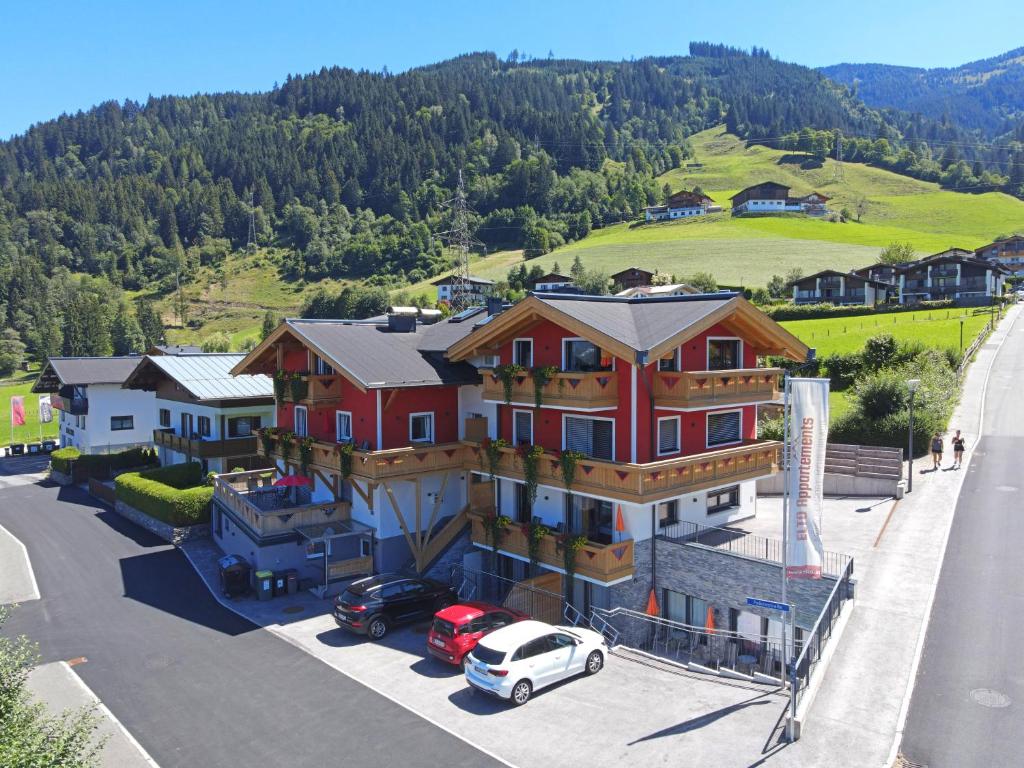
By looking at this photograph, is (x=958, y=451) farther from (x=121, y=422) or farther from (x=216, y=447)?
(x=121, y=422)

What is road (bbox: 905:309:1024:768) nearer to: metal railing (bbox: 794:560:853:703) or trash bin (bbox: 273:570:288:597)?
metal railing (bbox: 794:560:853:703)

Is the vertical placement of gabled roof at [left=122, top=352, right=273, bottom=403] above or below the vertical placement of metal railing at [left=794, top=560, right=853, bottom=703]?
above

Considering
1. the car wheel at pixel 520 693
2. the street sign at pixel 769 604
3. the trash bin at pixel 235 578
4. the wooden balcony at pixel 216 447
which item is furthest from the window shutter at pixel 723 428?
the wooden balcony at pixel 216 447

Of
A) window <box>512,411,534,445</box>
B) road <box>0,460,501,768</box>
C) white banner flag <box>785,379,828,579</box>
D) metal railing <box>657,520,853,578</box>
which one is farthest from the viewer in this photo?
window <box>512,411,534,445</box>

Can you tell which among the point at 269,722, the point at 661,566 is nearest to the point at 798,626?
the point at 661,566

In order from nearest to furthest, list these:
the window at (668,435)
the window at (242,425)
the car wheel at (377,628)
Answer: the car wheel at (377,628) < the window at (668,435) < the window at (242,425)

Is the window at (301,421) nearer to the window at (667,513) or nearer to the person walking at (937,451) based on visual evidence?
the window at (667,513)

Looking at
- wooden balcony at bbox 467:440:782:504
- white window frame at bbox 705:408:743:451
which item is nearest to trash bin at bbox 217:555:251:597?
wooden balcony at bbox 467:440:782:504

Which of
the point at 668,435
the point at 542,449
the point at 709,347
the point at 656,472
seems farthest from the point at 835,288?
the point at 656,472
